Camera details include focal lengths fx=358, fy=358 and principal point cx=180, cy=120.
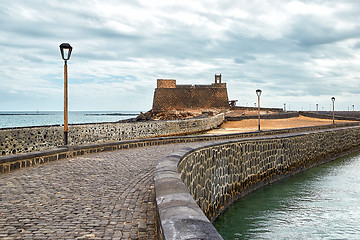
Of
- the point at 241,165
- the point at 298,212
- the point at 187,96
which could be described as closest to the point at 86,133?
the point at 241,165

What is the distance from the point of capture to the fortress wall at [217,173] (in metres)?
3.11

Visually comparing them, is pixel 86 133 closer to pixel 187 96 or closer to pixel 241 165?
pixel 241 165

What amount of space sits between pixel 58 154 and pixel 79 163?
1144mm

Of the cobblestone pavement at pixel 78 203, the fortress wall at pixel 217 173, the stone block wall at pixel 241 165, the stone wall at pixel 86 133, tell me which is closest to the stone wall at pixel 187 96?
the stone wall at pixel 86 133

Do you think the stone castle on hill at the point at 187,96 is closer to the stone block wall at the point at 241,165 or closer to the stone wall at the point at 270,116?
the stone wall at the point at 270,116

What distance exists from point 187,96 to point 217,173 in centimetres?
6323

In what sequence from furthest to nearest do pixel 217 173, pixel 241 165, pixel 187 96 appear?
pixel 187 96 < pixel 241 165 < pixel 217 173

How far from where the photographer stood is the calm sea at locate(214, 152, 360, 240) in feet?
30.4

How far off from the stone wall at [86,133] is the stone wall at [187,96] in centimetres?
3986

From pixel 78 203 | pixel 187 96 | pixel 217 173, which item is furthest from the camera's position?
pixel 187 96

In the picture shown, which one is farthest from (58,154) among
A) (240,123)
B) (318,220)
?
(240,123)

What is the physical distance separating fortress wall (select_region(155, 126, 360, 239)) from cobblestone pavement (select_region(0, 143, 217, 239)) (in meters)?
0.47

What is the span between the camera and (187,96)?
73625mm

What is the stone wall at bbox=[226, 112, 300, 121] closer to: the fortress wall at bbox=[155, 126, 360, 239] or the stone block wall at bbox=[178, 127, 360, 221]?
the fortress wall at bbox=[155, 126, 360, 239]
